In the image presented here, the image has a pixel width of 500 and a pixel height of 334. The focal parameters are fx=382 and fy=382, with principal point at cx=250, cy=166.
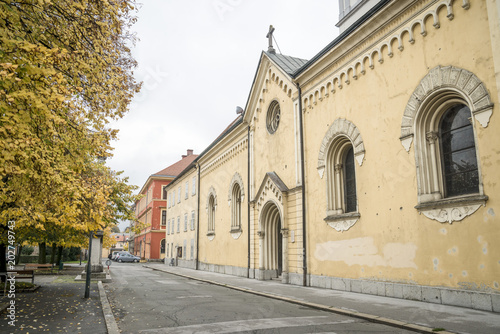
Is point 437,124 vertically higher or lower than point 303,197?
higher

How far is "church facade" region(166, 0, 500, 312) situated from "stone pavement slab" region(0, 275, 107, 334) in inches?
304

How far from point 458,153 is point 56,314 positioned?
10.6m

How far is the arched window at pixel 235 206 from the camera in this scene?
2355 cm

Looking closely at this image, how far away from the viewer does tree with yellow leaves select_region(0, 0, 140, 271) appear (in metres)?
5.31

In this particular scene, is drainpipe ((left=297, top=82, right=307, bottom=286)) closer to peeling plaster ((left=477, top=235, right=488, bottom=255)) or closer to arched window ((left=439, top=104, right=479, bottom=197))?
arched window ((left=439, top=104, right=479, bottom=197))

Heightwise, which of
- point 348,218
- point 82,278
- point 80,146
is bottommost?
point 82,278

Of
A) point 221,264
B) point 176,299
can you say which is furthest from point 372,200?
point 221,264

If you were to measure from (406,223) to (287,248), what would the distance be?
258 inches

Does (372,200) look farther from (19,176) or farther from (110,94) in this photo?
(19,176)

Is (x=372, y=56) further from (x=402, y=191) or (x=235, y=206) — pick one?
(x=235, y=206)

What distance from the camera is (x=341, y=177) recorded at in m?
14.0

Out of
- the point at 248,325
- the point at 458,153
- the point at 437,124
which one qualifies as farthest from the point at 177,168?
the point at 248,325

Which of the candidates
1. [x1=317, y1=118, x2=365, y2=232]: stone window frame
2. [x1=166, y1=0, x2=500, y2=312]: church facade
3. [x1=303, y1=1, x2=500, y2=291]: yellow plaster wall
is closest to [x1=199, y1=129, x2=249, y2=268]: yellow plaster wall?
[x1=166, y1=0, x2=500, y2=312]: church facade

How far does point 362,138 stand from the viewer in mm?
12555
